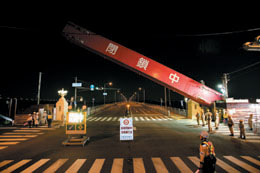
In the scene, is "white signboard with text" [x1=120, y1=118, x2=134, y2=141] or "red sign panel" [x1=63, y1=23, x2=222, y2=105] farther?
"red sign panel" [x1=63, y1=23, x2=222, y2=105]

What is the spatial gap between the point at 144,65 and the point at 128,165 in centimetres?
1313

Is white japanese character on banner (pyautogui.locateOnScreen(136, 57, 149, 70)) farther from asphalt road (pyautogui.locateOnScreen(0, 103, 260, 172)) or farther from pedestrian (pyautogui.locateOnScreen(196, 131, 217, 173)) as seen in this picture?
pedestrian (pyautogui.locateOnScreen(196, 131, 217, 173))

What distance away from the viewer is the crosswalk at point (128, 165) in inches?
221

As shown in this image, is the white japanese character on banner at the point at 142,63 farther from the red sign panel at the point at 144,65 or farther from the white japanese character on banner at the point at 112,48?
the white japanese character on banner at the point at 112,48

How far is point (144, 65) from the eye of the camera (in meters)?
17.5

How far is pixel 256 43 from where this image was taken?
29.3ft

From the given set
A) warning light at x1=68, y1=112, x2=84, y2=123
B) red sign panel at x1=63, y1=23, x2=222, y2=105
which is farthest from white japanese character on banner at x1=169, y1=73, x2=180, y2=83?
warning light at x1=68, y1=112, x2=84, y2=123

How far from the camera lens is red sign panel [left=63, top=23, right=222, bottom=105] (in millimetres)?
17547

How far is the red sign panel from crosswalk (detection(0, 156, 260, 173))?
11545mm

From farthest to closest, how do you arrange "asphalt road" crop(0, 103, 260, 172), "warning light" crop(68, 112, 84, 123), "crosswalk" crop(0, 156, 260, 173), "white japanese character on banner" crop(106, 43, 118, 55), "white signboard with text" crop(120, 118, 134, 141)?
"white japanese character on banner" crop(106, 43, 118, 55) < "white signboard with text" crop(120, 118, 134, 141) < "warning light" crop(68, 112, 84, 123) < "asphalt road" crop(0, 103, 260, 172) < "crosswalk" crop(0, 156, 260, 173)

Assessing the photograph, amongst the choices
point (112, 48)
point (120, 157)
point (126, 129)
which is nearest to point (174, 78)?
point (112, 48)

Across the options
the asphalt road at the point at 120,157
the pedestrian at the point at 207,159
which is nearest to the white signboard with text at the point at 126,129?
the asphalt road at the point at 120,157

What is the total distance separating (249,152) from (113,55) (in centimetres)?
1563

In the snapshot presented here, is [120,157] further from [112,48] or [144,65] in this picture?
[112,48]
